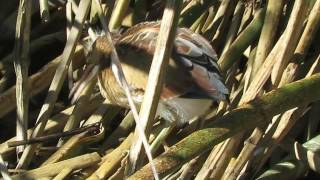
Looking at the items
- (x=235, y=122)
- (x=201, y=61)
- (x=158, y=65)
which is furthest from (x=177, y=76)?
(x=158, y=65)

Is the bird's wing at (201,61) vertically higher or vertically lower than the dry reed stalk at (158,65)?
lower

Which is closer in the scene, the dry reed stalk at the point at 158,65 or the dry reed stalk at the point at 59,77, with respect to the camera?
the dry reed stalk at the point at 158,65

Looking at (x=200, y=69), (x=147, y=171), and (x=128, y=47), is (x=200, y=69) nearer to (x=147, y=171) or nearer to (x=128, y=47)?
(x=128, y=47)

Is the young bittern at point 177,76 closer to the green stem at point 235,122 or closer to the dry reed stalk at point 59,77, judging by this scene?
the dry reed stalk at point 59,77

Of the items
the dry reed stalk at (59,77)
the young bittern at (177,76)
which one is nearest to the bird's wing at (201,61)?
the young bittern at (177,76)

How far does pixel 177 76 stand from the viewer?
1.92 m

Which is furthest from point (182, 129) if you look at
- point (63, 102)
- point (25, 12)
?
point (25, 12)

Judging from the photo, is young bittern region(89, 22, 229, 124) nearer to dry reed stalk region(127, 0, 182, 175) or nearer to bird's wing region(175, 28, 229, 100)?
bird's wing region(175, 28, 229, 100)

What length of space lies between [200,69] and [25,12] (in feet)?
1.51

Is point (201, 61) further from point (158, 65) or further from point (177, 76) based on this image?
point (158, 65)

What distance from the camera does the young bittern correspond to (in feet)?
6.22

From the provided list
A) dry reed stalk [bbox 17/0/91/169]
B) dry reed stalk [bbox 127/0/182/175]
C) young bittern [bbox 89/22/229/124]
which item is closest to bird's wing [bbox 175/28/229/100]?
young bittern [bbox 89/22/229/124]

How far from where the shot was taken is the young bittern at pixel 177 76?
6.22 ft

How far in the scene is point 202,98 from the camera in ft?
6.16
